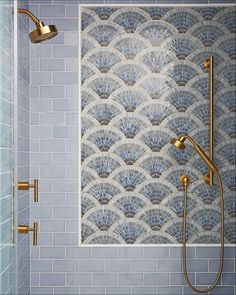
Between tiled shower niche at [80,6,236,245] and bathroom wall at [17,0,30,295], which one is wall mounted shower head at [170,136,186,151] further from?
bathroom wall at [17,0,30,295]

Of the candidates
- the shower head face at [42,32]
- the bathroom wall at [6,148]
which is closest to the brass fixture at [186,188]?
the shower head face at [42,32]

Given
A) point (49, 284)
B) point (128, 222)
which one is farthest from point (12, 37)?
point (49, 284)

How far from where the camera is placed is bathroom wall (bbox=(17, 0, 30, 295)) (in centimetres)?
234

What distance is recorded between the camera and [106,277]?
8.75 feet

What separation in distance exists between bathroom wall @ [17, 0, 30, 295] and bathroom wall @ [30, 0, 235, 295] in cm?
10

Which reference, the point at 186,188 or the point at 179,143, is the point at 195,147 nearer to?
the point at 179,143

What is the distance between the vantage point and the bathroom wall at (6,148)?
1525mm

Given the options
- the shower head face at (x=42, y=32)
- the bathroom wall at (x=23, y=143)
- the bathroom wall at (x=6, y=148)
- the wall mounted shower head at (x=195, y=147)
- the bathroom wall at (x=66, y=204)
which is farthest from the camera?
the bathroom wall at (x=66, y=204)

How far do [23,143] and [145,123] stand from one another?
29.6 inches

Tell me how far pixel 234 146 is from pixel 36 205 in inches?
50.3

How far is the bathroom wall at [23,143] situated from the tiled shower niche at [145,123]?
0.34 meters

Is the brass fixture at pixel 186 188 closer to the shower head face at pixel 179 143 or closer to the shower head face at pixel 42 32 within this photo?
the shower head face at pixel 179 143

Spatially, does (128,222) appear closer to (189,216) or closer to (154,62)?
(189,216)

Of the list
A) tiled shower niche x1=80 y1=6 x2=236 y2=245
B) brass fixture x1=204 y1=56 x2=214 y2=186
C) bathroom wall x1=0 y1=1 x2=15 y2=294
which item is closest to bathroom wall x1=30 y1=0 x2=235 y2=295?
tiled shower niche x1=80 y1=6 x2=236 y2=245
